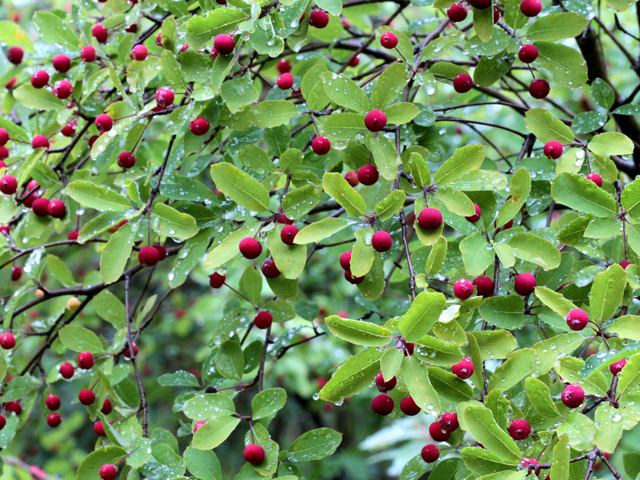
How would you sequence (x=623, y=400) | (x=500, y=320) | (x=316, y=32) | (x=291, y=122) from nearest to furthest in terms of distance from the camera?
1. (x=623, y=400)
2. (x=500, y=320)
3. (x=291, y=122)
4. (x=316, y=32)

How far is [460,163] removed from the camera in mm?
1054

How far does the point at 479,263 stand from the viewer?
102 cm

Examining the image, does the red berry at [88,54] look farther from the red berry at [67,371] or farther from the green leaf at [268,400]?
the green leaf at [268,400]

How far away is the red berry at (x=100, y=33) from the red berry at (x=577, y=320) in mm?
1466

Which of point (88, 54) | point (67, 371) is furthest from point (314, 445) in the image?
point (88, 54)

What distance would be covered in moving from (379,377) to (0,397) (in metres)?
1.22

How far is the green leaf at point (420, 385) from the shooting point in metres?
0.86

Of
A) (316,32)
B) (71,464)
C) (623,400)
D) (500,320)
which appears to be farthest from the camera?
(71,464)

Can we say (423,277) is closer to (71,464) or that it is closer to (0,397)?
(0,397)

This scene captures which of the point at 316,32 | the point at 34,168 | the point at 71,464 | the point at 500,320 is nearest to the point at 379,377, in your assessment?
the point at 500,320

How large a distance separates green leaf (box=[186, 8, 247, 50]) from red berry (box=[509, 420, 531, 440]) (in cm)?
95

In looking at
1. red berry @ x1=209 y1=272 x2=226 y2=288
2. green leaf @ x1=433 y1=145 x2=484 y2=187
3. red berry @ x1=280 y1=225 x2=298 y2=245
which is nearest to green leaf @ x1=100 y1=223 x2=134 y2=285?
red berry @ x1=209 y1=272 x2=226 y2=288

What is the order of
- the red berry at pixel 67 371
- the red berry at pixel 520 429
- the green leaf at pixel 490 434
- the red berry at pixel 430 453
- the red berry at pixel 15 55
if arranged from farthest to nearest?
1. the red berry at pixel 15 55
2. the red berry at pixel 67 371
3. the red berry at pixel 430 453
4. the red berry at pixel 520 429
5. the green leaf at pixel 490 434

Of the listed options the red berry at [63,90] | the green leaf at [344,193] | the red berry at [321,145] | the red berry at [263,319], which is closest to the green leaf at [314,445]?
the red berry at [263,319]
